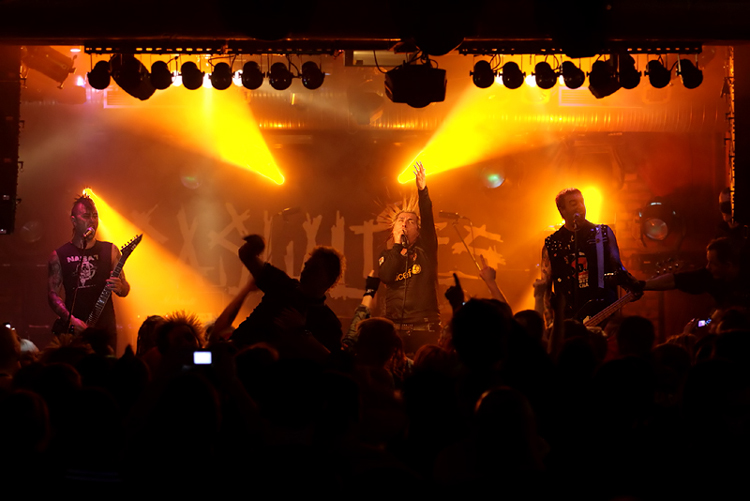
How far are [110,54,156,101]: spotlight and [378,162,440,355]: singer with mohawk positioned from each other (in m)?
2.71

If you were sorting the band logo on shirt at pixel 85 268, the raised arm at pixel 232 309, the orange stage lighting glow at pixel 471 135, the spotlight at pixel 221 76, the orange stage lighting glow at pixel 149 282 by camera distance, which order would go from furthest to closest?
1. the orange stage lighting glow at pixel 149 282
2. the orange stage lighting glow at pixel 471 135
3. the band logo on shirt at pixel 85 268
4. the spotlight at pixel 221 76
5. the raised arm at pixel 232 309

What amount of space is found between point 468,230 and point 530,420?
872cm

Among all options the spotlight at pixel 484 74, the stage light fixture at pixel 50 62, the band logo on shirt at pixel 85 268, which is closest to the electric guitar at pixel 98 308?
the band logo on shirt at pixel 85 268

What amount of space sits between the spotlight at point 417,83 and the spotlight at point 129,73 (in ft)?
7.58

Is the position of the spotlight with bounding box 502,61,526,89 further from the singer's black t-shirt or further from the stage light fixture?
the stage light fixture

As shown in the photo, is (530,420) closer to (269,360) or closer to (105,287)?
(269,360)

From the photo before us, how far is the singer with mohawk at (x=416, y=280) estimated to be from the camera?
6.57 metres

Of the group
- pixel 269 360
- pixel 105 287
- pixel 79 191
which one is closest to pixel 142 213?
pixel 79 191

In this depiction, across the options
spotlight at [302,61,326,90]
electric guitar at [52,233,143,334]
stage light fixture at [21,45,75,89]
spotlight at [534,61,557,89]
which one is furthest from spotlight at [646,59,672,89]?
stage light fixture at [21,45,75,89]

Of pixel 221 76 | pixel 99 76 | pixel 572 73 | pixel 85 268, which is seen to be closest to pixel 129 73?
pixel 99 76

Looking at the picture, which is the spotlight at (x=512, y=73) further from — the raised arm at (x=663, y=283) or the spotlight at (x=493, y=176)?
the spotlight at (x=493, y=176)

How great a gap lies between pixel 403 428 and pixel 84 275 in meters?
5.83

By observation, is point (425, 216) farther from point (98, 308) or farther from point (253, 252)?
point (98, 308)

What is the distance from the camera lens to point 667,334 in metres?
10.0
